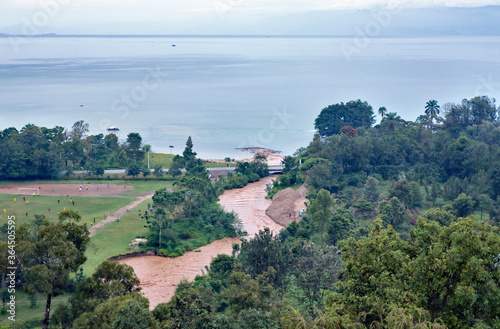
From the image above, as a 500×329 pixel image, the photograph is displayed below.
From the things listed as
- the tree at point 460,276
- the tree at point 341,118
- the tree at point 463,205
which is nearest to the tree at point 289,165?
the tree at point 341,118

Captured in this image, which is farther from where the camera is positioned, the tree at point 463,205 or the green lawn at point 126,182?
the green lawn at point 126,182

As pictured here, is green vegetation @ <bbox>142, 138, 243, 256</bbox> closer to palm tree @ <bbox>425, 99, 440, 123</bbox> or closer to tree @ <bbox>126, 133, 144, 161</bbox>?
tree @ <bbox>126, 133, 144, 161</bbox>

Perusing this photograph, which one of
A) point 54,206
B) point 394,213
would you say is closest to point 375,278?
point 394,213

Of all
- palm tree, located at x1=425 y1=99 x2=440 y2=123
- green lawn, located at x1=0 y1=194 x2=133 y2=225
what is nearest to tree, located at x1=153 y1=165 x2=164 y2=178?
green lawn, located at x1=0 y1=194 x2=133 y2=225

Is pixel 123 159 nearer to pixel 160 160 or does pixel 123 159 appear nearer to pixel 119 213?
pixel 160 160

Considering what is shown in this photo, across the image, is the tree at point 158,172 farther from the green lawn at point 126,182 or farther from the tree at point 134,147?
the tree at point 134,147
